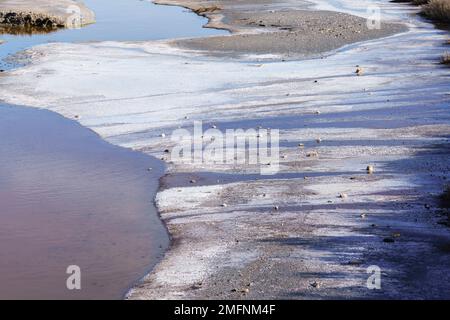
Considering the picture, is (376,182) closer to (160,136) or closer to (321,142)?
(321,142)

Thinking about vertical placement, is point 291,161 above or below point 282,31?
above

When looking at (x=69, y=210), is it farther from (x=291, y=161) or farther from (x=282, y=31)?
(x=282, y=31)

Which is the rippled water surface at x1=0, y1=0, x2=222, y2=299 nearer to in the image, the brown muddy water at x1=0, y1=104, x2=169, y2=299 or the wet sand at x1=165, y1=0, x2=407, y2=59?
the brown muddy water at x1=0, y1=104, x2=169, y2=299

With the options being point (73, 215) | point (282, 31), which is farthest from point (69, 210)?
point (282, 31)

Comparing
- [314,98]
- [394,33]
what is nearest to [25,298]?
[314,98]

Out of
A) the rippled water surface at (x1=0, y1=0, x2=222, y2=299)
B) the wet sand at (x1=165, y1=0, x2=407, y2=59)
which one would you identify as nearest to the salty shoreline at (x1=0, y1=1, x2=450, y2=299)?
the rippled water surface at (x1=0, y1=0, x2=222, y2=299)

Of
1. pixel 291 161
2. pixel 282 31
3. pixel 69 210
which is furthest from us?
pixel 282 31

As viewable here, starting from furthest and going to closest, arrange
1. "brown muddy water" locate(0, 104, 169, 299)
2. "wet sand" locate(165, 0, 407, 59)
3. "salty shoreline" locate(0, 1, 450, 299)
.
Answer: "wet sand" locate(165, 0, 407, 59)
"brown muddy water" locate(0, 104, 169, 299)
"salty shoreline" locate(0, 1, 450, 299)
